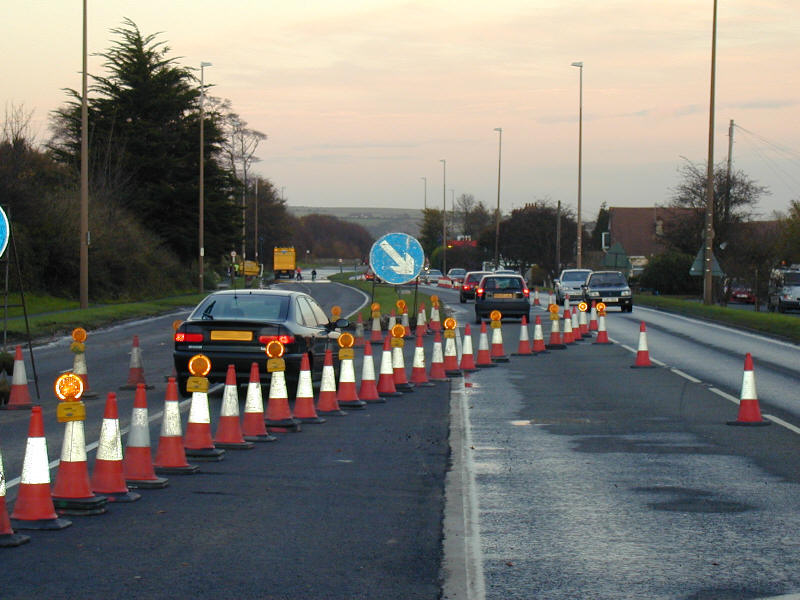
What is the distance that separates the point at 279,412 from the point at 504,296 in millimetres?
23187

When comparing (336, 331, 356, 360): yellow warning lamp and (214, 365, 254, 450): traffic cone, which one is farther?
(336, 331, 356, 360): yellow warning lamp

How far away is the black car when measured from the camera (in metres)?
14.4

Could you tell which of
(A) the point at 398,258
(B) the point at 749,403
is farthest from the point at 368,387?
(A) the point at 398,258

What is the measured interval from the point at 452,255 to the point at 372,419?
11486 cm

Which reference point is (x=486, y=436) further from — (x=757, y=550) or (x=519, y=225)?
(x=519, y=225)

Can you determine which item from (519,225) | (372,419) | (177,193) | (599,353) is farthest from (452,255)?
(372,419)

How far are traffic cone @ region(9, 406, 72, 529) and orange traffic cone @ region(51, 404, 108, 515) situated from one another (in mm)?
343

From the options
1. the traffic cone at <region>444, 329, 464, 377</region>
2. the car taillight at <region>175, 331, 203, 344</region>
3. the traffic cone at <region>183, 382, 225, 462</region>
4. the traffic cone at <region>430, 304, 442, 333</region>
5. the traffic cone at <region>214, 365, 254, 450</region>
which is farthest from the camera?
the traffic cone at <region>430, 304, 442, 333</region>

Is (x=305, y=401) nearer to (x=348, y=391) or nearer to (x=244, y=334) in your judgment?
(x=348, y=391)

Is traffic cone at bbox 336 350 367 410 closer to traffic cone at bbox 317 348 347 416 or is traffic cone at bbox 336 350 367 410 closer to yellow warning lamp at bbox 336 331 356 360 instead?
yellow warning lamp at bbox 336 331 356 360

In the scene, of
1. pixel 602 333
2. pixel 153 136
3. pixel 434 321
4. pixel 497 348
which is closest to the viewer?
pixel 497 348

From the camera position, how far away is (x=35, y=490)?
7.13 m

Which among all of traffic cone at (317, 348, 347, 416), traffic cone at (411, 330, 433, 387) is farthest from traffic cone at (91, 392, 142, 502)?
traffic cone at (411, 330, 433, 387)

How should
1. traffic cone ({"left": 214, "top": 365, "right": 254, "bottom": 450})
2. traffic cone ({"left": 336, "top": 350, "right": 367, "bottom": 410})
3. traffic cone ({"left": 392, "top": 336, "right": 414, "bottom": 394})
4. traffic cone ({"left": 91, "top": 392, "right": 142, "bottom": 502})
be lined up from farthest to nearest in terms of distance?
1. traffic cone ({"left": 392, "top": 336, "right": 414, "bottom": 394})
2. traffic cone ({"left": 336, "top": 350, "right": 367, "bottom": 410})
3. traffic cone ({"left": 214, "top": 365, "right": 254, "bottom": 450})
4. traffic cone ({"left": 91, "top": 392, "right": 142, "bottom": 502})
